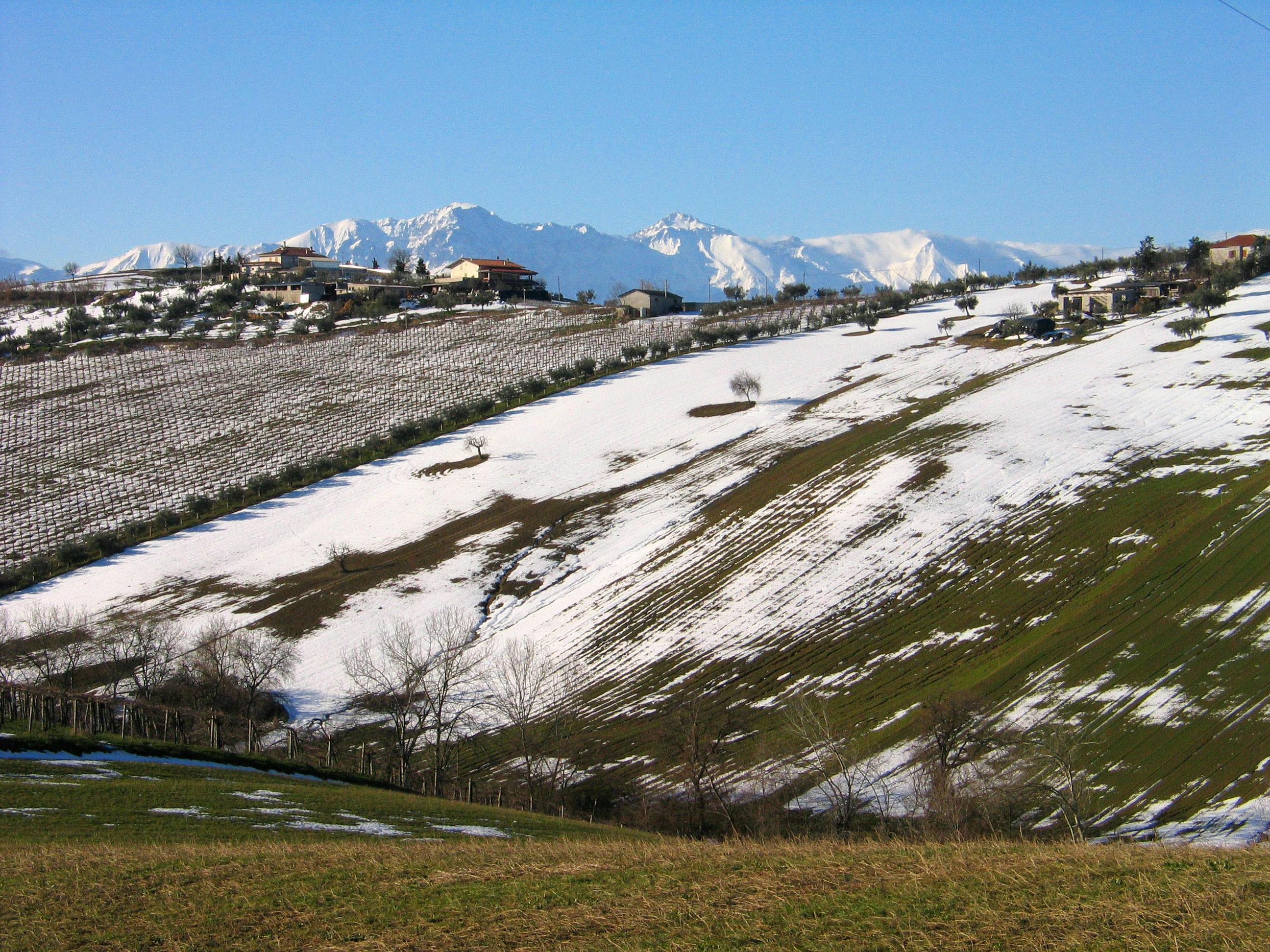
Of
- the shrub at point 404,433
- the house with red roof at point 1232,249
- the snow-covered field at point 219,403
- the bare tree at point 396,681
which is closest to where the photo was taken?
the bare tree at point 396,681

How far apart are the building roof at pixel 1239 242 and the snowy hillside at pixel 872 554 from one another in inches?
2076

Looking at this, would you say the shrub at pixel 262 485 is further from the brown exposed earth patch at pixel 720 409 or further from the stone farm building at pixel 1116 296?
the stone farm building at pixel 1116 296

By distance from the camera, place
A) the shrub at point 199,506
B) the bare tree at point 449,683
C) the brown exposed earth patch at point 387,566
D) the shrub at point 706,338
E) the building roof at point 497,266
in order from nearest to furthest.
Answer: the bare tree at point 449,683 → the brown exposed earth patch at point 387,566 → the shrub at point 199,506 → the shrub at point 706,338 → the building roof at point 497,266

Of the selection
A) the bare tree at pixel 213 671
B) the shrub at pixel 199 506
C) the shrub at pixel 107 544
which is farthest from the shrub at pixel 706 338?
the bare tree at pixel 213 671

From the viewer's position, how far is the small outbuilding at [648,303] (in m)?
147

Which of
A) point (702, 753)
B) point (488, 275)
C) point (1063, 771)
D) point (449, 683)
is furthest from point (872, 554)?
point (488, 275)

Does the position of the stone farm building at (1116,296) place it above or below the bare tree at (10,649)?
above

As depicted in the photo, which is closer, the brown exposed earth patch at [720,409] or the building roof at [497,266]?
the brown exposed earth patch at [720,409]

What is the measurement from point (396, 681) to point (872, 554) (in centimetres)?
2757

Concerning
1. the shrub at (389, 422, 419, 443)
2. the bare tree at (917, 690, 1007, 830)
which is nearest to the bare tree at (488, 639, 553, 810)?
the bare tree at (917, 690, 1007, 830)

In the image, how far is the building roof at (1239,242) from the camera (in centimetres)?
14288

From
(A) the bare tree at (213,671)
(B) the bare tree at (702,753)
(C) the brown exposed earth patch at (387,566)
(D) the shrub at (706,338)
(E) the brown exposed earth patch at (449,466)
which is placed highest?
(D) the shrub at (706,338)

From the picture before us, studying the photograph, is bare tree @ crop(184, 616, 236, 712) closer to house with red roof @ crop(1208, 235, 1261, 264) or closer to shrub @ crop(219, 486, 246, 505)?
shrub @ crop(219, 486, 246, 505)

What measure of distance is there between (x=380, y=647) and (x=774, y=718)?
24.8 metres
